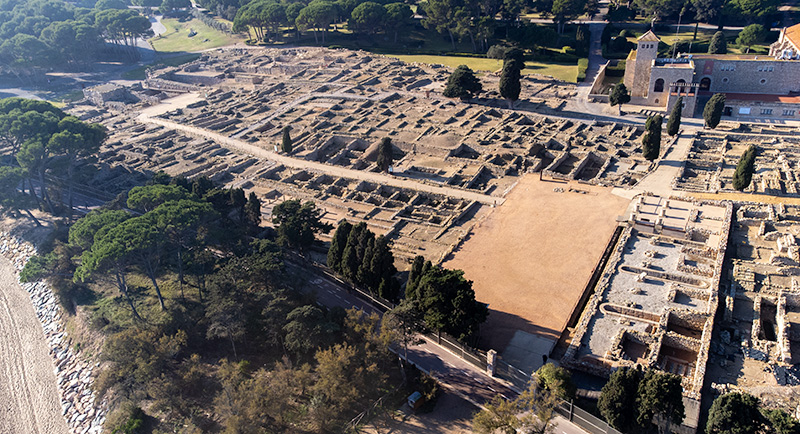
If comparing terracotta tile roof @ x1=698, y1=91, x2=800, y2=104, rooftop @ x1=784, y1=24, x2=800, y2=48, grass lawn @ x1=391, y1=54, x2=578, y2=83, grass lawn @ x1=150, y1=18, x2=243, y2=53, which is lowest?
terracotta tile roof @ x1=698, y1=91, x2=800, y2=104

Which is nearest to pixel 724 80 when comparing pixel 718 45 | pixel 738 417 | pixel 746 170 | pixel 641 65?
pixel 641 65

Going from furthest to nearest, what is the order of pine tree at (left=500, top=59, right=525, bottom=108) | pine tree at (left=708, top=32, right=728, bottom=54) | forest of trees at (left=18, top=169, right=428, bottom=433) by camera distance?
pine tree at (left=708, top=32, right=728, bottom=54) < pine tree at (left=500, top=59, right=525, bottom=108) < forest of trees at (left=18, top=169, right=428, bottom=433)

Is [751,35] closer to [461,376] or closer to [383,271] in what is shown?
[383,271]

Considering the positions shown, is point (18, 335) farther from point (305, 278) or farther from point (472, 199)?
point (472, 199)

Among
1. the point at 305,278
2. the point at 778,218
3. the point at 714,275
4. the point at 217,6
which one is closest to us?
the point at 714,275

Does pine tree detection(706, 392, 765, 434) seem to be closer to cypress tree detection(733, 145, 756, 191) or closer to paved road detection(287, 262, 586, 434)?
paved road detection(287, 262, 586, 434)

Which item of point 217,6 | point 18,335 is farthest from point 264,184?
point 217,6

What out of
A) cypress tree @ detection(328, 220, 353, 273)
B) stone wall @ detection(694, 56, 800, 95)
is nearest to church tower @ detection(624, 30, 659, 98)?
stone wall @ detection(694, 56, 800, 95)
